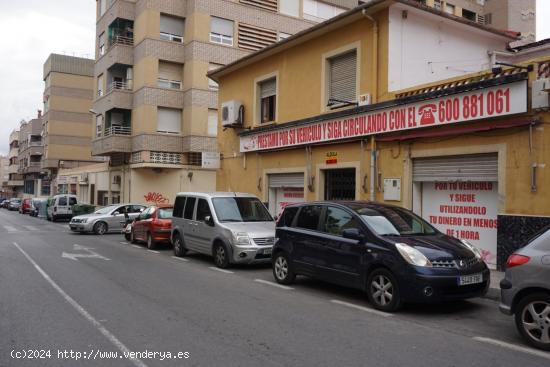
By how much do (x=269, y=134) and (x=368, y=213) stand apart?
9.30 metres

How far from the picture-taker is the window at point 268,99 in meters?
17.8

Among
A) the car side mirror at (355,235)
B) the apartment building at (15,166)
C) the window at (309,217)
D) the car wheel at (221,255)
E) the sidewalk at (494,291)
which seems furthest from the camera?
the apartment building at (15,166)

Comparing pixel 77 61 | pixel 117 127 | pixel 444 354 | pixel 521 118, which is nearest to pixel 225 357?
pixel 444 354

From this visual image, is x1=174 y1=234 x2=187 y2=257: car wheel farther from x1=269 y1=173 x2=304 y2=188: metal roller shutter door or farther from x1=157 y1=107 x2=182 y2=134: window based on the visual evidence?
x1=157 y1=107 x2=182 y2=134: window

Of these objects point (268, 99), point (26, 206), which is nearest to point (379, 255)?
point (268, 99)

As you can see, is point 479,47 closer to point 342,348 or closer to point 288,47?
point 288,47

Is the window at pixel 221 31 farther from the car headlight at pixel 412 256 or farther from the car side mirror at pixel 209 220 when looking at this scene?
the car headlight at pixel 412 256

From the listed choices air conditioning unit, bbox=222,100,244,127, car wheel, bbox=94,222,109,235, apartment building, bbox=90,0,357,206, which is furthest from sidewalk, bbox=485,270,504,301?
apartment building, bbox=90,0,357,206

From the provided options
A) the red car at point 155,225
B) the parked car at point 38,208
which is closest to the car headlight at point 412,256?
the red car at point 155,225

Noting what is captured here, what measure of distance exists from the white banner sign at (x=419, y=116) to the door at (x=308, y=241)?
4.10 m

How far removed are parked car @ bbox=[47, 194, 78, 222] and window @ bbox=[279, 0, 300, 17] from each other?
19.0 m

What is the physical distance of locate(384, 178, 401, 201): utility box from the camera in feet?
40.9

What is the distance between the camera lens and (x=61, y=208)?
110 feet

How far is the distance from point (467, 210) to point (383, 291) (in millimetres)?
4884
